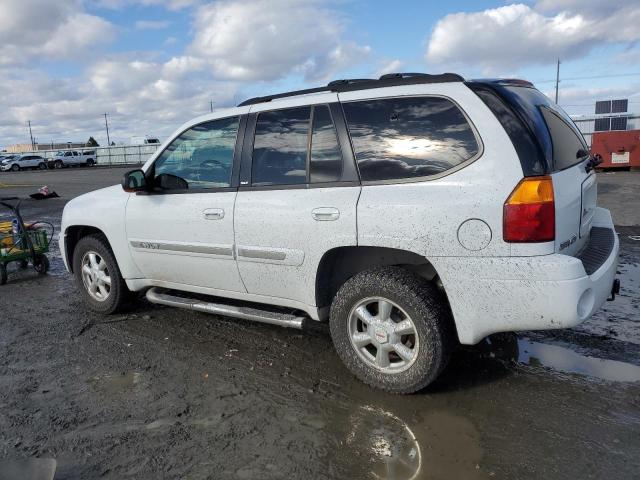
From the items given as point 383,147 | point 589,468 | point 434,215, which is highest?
point 383,147

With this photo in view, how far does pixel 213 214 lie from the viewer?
13.7 ft

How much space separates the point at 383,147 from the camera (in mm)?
3459

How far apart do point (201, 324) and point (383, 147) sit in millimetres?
2568

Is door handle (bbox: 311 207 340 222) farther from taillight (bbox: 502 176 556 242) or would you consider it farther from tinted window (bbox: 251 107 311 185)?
taillight (bbox: 502 176 556 242)

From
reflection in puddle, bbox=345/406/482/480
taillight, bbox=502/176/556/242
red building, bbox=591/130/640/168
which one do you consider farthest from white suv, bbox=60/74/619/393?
red building, bbox=591/130/640/168

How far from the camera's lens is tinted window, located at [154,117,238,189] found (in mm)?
4281

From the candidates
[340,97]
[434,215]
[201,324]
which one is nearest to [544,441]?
[434,215]

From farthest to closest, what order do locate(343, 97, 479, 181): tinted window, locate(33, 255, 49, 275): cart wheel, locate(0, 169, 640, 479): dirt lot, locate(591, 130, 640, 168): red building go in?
locate(591, 130, 640, 168): red building → locate(33, 255, 49, 275): cart wheel → locate(343, 97, 479, 181): tinted window → locate(0, 169, 640, 479): dirt lot

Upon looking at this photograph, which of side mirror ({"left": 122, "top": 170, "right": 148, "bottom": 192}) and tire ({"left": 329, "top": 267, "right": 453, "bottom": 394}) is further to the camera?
side mirror ({"left": 122, "top": 170, "right": 148, "bottom": 192})

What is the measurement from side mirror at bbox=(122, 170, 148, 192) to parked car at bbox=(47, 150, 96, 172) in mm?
53713

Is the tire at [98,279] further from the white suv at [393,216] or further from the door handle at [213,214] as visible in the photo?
the door handle at [213,214]

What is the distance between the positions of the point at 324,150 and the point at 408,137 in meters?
0.64

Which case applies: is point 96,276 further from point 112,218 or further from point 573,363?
point 573,363

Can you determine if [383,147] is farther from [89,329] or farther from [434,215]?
[89,329]
